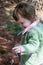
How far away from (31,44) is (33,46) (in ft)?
0.11

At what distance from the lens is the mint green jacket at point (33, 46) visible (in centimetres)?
311

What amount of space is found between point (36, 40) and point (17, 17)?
35cm

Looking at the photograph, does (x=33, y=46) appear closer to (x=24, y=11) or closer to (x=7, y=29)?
(x=24, y=11)

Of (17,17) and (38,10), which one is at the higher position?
(17,17)

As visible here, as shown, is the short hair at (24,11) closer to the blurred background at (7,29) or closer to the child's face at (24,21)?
the child's face at (24,21)

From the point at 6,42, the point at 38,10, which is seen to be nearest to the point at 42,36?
the point at 6,42

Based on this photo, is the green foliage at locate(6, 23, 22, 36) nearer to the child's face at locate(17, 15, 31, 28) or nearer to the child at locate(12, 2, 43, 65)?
the child at locate(12, 2, 43, 65)

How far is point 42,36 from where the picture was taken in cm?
322

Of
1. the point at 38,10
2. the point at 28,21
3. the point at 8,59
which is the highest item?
the point at 28,21

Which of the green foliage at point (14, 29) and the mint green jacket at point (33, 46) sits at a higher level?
the mint green jacket at point (33, 46)

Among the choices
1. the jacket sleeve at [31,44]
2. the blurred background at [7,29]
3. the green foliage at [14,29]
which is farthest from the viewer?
the green foliage at [14,29]

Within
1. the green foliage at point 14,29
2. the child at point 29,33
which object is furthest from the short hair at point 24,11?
the green foliage at point 14,29

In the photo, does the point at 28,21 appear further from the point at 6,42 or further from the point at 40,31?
the point at 6,42

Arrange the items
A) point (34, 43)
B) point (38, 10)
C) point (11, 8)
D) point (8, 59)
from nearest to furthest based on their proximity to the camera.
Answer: point (34, 43) < point (8, 59) < point (38, 10) < point (11, 8)
